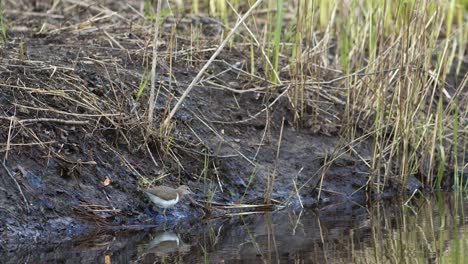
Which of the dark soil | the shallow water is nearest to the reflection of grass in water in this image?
the shallow water

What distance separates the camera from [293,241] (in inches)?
228

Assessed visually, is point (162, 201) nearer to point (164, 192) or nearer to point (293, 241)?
point (164, 192)

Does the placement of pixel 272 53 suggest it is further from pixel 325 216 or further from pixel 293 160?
pixel 325 216

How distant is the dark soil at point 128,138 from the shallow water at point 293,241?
270 mm

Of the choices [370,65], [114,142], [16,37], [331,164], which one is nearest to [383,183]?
[331,164]

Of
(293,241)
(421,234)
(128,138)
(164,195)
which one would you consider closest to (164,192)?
(164,195)

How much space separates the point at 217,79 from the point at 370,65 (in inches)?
48.9

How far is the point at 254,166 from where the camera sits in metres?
7.14

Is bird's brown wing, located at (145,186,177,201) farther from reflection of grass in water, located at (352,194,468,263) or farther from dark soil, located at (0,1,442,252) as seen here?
reflection of grass in water, located at (352,194,468,263)

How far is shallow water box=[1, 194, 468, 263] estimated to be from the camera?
532 cm

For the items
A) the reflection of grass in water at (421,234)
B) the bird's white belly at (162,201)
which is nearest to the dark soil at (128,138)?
the bird's white belly at (162,201)

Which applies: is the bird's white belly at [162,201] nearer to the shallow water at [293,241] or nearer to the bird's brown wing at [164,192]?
the bird's brown wing at [164,192]

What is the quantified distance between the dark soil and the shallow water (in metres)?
0.27

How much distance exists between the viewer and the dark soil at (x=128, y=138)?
20.1 feet
